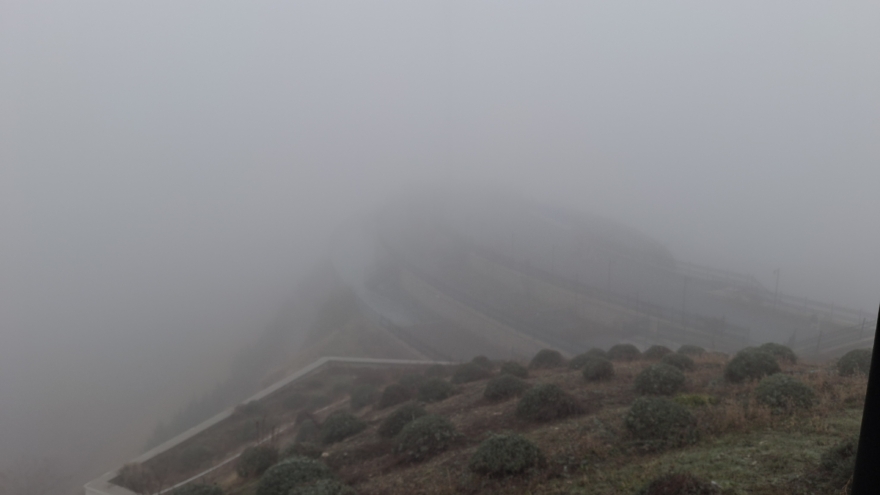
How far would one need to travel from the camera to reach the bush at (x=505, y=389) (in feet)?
40.8

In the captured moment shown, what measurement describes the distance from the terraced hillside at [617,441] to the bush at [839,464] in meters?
0.02

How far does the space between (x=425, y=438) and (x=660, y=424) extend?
3799 mm

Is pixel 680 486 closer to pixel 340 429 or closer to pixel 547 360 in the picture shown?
pixel 340 429

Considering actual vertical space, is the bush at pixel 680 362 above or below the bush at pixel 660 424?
below

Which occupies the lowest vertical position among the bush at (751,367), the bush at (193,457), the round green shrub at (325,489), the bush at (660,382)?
the bush at (193,457)

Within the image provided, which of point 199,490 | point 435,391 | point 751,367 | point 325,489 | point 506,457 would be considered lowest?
point 199,490

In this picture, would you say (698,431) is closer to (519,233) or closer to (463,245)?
(463,245)

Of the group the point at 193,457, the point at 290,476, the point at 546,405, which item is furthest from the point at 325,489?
the point at 193,457

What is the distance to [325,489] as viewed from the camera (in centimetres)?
751

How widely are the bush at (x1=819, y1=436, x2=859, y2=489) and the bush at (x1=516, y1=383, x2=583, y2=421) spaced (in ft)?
14.4

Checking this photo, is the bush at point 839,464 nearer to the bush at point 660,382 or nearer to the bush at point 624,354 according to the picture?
the bush at point 660,382

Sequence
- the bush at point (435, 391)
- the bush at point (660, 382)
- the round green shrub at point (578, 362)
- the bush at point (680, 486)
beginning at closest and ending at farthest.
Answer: the bush at point (680, 486) < the bush at point (660, 382) < the bush at point (435, 391) < the round green shrub at point (578, 362)

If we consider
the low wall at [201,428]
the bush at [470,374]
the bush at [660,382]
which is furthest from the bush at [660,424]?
the low wall at [201,428]

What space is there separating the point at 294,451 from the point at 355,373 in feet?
66.4
